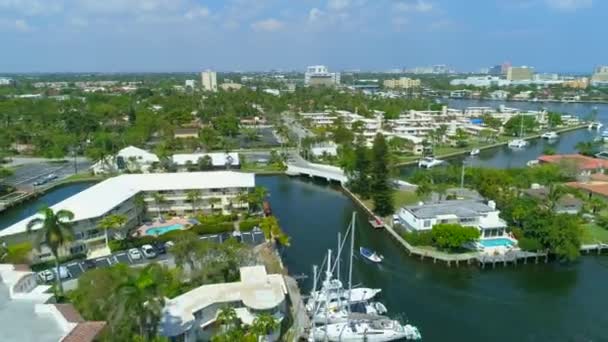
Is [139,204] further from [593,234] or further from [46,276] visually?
[593,234]

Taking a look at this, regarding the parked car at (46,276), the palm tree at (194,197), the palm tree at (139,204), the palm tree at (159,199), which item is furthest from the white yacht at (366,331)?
the palm tree at (159,199)

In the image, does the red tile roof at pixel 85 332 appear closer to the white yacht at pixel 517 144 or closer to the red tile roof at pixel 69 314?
the red tile roof at pixel 69 314

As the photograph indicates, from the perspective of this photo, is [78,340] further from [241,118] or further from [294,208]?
[241,118]

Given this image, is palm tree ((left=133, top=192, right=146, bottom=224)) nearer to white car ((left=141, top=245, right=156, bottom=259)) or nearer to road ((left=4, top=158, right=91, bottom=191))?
white car ((left=141, top=245, right=156, bottom=259))

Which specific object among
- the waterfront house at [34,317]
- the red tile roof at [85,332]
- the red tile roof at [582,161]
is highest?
the red tile roof at [85,332]

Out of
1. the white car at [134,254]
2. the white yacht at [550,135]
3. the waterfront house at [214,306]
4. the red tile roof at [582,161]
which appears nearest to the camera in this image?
the waterfront house at [214,306]

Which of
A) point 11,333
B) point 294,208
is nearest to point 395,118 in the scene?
point 294,208
